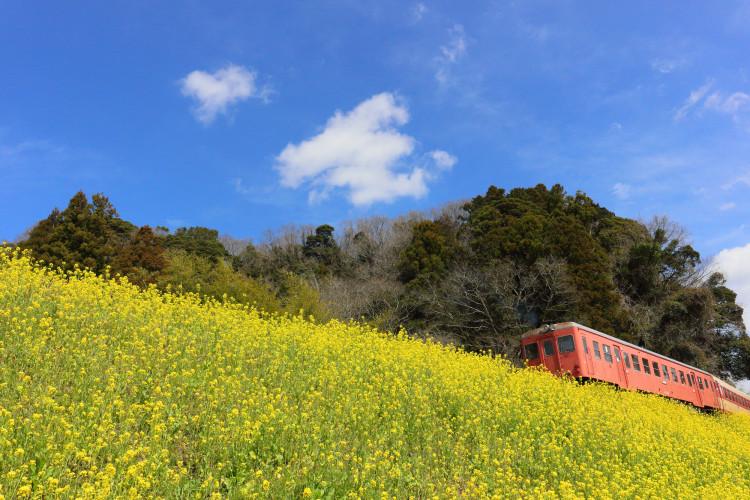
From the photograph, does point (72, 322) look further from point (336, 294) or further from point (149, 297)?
point (336, 294)

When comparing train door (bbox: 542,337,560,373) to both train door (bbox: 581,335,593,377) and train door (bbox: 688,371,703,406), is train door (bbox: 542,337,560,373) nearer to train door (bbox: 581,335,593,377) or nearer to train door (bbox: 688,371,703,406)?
train door (bbox: 581,335,593,377)

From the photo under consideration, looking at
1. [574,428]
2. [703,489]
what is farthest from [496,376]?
[703,489]

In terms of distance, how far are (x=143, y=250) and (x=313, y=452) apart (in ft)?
64.4

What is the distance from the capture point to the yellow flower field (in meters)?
4.05

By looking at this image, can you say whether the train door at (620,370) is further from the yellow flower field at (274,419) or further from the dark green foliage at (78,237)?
the dark green foliage at (78,237)

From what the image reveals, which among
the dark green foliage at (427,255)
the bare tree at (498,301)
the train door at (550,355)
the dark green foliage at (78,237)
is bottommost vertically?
the train door at (550,355)

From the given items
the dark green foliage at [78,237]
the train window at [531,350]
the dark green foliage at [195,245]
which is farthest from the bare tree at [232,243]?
the train window at [531,350]

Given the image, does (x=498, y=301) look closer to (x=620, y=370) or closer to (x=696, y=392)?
(x=620, y=370)

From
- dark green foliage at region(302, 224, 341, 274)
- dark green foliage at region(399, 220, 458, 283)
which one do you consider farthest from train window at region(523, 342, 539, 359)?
dark green foliage at region(302, 224, 341, 274)

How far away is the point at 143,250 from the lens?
72.1 feet

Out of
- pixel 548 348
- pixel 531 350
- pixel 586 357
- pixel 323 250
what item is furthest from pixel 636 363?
pixel 323 250

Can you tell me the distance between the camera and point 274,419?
5.25 metres

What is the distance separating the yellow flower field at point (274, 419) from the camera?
405 cm

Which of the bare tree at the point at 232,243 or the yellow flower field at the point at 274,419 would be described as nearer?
the yellow flower field at the point at 274,419
